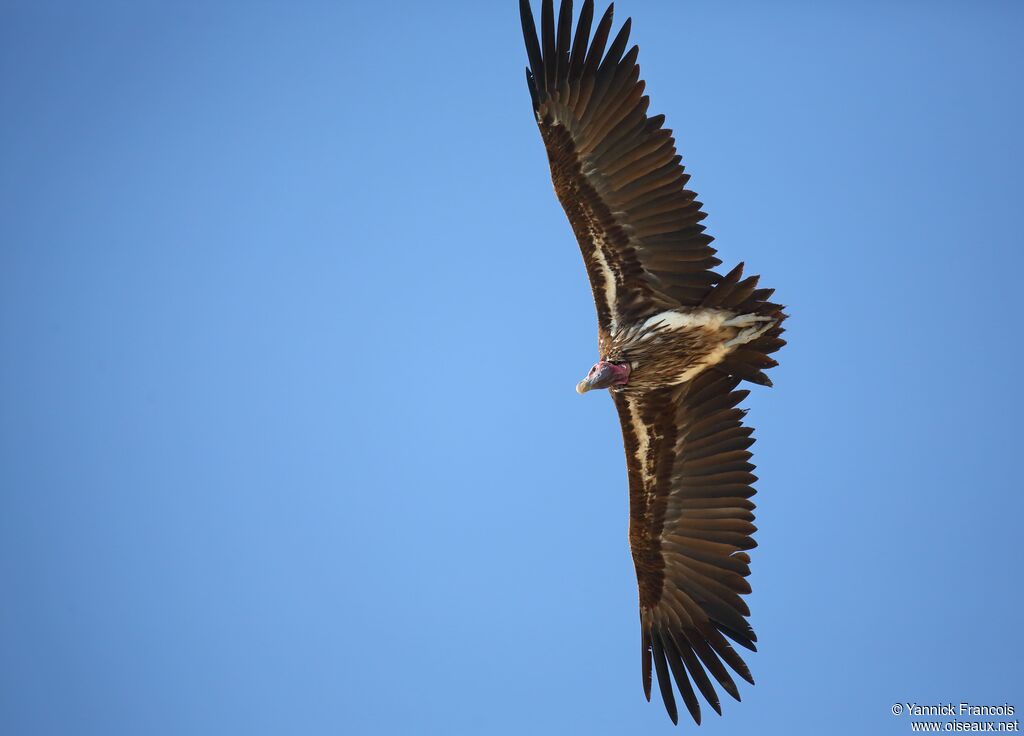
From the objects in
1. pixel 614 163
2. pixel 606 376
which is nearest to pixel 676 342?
pixel 606 376

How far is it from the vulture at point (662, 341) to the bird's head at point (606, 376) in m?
0.02

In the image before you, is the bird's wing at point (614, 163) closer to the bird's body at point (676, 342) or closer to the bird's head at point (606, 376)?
the bird's body at point (676, 342)

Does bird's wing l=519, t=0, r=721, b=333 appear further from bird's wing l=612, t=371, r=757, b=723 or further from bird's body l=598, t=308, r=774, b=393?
bird's wing l=612, t=371, r=757, b=723

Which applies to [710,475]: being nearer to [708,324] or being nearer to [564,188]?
[708,324]

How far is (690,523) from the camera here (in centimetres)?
1377

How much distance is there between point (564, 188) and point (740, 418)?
3398mm

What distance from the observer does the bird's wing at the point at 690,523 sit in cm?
1341

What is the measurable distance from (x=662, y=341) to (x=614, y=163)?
205cm

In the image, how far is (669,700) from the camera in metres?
13.3

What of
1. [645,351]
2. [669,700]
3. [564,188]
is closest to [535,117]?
[564,188]

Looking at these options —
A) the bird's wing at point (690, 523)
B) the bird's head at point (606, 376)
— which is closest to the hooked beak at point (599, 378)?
the bird's head at point (606, 376)

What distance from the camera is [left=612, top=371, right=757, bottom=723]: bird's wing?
1341 cm

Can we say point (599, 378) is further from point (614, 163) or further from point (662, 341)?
point (614, 163)

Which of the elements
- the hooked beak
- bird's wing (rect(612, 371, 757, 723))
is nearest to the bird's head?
the hooked beak
